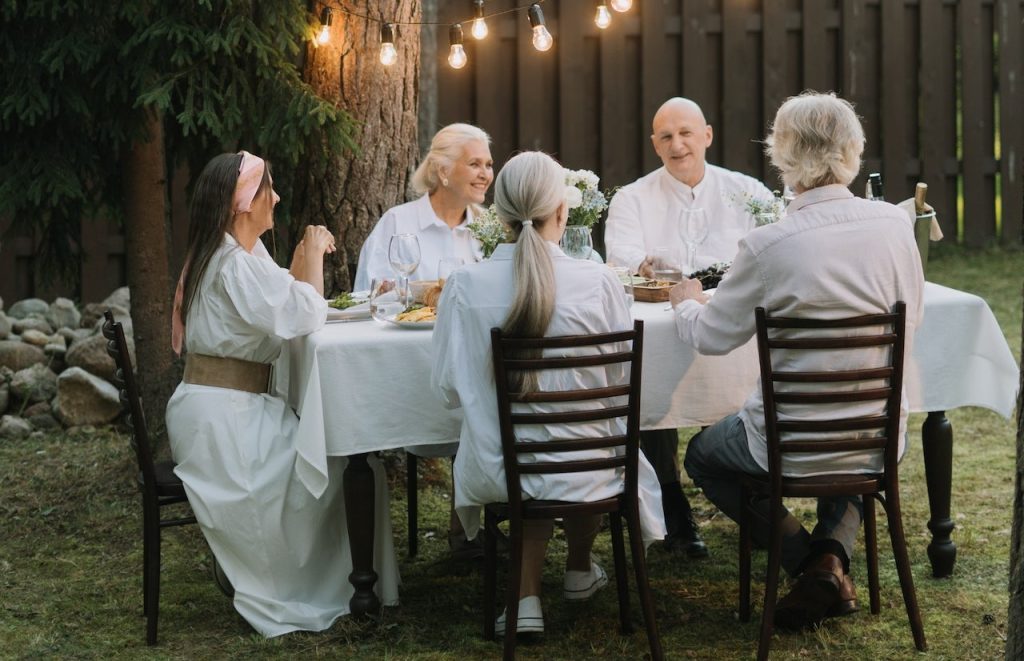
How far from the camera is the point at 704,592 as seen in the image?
467 centimetres

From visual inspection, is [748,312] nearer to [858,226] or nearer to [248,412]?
[858,226]

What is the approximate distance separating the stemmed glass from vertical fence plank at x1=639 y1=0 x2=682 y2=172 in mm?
5327

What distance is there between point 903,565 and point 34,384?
4.81m

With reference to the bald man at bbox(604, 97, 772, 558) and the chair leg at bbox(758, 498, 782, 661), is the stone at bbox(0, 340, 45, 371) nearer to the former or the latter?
the bald man at bbox(604, 97, 772, 558)

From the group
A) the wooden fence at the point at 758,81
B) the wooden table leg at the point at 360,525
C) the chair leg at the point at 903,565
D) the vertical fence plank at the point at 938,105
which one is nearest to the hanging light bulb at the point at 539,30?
the wooden table leg at the point at 360,525

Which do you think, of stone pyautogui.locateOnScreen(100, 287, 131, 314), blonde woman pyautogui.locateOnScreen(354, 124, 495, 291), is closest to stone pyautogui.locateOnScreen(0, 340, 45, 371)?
stone pyautogui.locateOnScreen(100, 287, 131, 314)

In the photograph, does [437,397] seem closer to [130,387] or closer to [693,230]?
[130,387]

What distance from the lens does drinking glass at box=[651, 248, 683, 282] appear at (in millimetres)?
4777

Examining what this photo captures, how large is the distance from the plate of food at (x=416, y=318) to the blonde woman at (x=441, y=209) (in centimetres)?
96

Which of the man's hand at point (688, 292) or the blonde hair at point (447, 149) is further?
the blonde hair at point (447, 149)

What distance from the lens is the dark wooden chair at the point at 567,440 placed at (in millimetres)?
3766

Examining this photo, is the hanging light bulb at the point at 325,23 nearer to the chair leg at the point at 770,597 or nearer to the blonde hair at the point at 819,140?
the blonde hair at the point at 819,140

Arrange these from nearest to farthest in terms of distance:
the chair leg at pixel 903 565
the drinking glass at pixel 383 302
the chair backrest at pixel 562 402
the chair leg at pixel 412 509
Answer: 1. the chair backrest at pixel 562 402
2. the chair leg at pixel 903 565
3. the drinking glass at pixel 383 302
4. the chair leg at pixel 412 509

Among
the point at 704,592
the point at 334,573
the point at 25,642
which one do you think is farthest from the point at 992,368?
the point at 25,642
